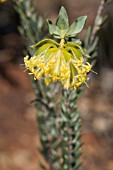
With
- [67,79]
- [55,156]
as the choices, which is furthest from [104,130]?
[67,79]

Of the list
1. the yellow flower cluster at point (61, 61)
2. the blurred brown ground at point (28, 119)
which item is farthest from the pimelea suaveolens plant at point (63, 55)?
the blurred brown ground at point (28, 119)

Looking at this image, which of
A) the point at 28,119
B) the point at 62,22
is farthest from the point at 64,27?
the point at 28,119

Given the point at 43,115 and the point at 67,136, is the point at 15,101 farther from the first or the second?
the point at 67,136

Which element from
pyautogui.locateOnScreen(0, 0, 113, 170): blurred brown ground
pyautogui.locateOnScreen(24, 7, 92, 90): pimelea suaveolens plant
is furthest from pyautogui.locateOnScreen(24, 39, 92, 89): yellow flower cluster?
pyautogui.locateOnScreen(0, 0, 113, 170): blurred brown ground

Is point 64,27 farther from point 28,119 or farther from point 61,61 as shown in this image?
point 28,119

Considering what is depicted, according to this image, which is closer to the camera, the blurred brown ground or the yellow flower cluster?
the yellow flower cluster

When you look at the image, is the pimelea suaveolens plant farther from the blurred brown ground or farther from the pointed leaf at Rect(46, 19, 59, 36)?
the blurred brown ground

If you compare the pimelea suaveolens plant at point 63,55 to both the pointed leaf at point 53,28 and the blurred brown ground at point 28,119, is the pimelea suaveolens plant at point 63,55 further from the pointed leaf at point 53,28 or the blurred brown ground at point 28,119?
the blurred brown ground at point 28,119
